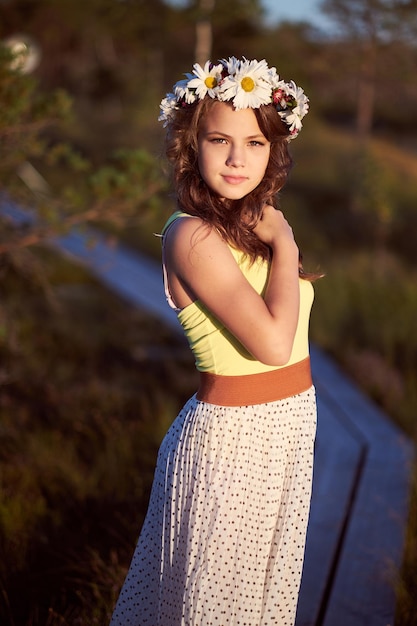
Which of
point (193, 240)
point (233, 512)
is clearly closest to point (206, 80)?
point (193, 240)

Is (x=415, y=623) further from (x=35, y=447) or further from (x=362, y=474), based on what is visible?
(x=35, y=447)

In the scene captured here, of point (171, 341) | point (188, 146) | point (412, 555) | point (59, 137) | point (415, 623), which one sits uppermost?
point (59, 137)

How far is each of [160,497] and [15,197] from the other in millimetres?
2724

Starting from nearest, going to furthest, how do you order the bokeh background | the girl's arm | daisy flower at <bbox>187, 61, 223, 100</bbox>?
the girl's arm → daisy flower at <bbox>187, 61, 223, 100</bbox> → the bokeh background

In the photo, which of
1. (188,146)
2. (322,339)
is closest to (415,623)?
(188,146)

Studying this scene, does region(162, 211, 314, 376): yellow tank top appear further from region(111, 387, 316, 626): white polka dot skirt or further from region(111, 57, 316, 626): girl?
region(111, 387, 316, 626): white polka dot skirt

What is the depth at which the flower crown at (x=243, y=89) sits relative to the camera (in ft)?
6.33

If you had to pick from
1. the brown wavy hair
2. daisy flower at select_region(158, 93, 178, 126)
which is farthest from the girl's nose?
daisy flower at select_region(158, 93, 178, 126)

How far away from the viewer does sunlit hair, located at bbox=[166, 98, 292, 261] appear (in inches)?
78.1

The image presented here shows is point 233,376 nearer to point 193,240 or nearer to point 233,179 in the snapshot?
point 193,240

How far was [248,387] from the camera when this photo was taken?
6.65 ft

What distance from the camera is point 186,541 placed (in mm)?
2031

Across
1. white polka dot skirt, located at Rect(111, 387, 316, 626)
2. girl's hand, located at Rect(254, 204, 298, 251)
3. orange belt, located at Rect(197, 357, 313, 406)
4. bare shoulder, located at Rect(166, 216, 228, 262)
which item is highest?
girl's hand, located at Rect(254, 204, 298, 251)

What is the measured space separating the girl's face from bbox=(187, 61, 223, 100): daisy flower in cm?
4
